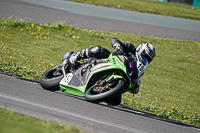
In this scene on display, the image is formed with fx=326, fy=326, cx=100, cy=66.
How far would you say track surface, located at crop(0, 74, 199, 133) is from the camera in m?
5.07

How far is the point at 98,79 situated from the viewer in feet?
21.4

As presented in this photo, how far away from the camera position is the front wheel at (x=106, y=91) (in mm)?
5986

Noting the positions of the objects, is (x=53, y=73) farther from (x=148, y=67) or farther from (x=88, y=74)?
(x=148, y=67)

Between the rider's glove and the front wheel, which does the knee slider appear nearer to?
the rider's glove

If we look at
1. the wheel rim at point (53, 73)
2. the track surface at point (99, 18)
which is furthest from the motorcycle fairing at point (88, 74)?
the track surface at point (99, 18)

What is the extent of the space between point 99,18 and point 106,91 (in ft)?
47.0

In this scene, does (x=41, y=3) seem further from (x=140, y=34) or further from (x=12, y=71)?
(x=12, y=71)

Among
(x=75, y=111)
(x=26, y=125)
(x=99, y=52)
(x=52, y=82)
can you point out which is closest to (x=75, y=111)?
(x=75, y=111)

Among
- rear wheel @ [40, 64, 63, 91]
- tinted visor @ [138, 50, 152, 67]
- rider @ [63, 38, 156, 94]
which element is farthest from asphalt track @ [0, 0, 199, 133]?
tinted visor @ [138, 50, 152, 67]

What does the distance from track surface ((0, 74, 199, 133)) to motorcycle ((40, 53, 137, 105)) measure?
201 mm

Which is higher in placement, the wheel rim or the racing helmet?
the racing helmet

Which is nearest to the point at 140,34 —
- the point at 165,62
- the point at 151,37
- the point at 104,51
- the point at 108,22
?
the point at 151,37

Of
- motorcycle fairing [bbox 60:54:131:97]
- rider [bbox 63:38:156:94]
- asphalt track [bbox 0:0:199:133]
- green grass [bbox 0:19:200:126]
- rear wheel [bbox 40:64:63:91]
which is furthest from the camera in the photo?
green grass [bbox 0:19:200:126]

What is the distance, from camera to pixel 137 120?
626 centimetres
